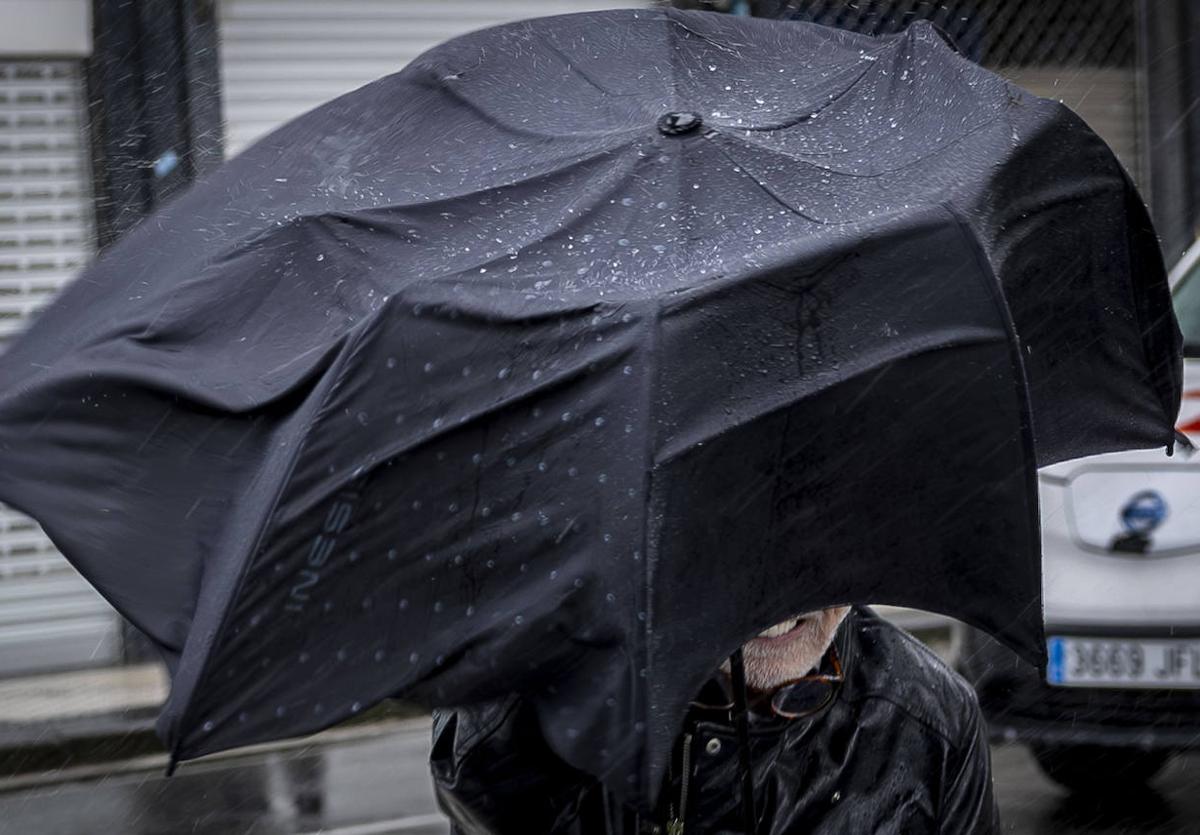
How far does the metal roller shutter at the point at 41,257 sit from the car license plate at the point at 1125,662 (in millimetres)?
5537

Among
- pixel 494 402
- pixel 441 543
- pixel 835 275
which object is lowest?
pixel 441 543

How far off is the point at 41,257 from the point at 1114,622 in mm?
6249

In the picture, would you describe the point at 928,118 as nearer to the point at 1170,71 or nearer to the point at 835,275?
the point at 835,275

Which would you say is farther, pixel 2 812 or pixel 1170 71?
pixel 1170 71

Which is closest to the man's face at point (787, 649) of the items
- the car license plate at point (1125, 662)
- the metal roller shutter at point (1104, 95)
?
the car license plate at point (1125, 662)

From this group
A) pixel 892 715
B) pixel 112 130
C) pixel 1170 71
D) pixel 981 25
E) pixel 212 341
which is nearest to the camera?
pixel 212 341

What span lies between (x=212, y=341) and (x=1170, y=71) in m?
11.0

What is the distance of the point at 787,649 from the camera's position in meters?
2.25

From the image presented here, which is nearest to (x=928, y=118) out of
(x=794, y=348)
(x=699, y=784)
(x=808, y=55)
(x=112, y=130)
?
(x=808, y=55)

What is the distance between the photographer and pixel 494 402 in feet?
6.19

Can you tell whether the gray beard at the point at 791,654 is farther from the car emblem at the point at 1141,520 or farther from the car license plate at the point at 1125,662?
the car emblem at the point at 1141,520

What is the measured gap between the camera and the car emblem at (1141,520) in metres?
5.19

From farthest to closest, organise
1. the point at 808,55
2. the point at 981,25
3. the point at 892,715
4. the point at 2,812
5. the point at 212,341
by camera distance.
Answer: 1. the point at 981,25
2. the point at 2,812
3. the point at 808,55
4. the point at 892,715
5. the point at 212,341

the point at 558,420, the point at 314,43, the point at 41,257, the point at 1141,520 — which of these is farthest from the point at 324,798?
the point at 558,420
